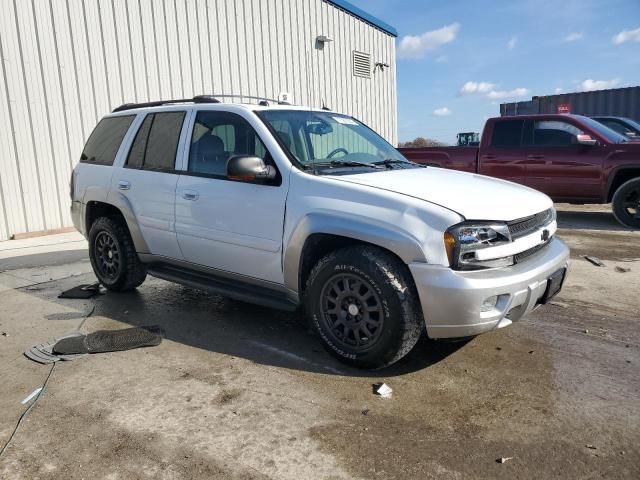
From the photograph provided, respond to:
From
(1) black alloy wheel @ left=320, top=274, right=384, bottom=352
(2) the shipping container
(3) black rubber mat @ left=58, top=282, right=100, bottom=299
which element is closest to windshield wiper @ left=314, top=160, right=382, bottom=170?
(1) black alloy wheel @ left=320, top=274, right=384, bottom=352

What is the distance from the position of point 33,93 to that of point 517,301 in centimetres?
869

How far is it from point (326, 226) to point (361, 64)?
1341cm

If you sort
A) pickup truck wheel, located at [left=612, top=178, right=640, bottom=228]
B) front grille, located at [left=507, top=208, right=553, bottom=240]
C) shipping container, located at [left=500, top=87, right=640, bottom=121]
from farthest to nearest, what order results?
shipping container, located at [left=500, top=87, right=640, bottom=121]
pickup truck wheel, located at [left=612, top=178, right=640, bottom=228]
front grille, located at [left=507, top=208, right=553, bottom=240]

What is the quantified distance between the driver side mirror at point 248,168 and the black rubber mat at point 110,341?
148 cm

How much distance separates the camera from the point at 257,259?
3789 mm

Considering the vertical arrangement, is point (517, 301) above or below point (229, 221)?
below

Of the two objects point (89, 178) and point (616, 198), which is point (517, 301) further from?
point (616, 198)

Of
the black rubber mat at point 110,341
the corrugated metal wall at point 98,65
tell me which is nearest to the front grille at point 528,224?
the black rubber mat at point 110,341

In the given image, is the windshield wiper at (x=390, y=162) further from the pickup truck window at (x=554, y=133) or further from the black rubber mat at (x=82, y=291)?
the pickup truck window at (x=554, y=133)

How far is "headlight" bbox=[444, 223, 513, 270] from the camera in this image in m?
2.94

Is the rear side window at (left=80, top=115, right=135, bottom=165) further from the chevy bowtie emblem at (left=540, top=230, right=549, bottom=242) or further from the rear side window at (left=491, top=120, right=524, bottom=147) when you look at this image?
the rear side window at (left=491, top=120, right=524, bottom=147)

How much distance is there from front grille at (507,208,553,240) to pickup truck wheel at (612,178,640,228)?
229 inches

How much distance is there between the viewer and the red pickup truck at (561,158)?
337 inches

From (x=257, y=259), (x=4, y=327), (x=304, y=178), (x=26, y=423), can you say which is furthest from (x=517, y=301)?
(x=4, y=327)
